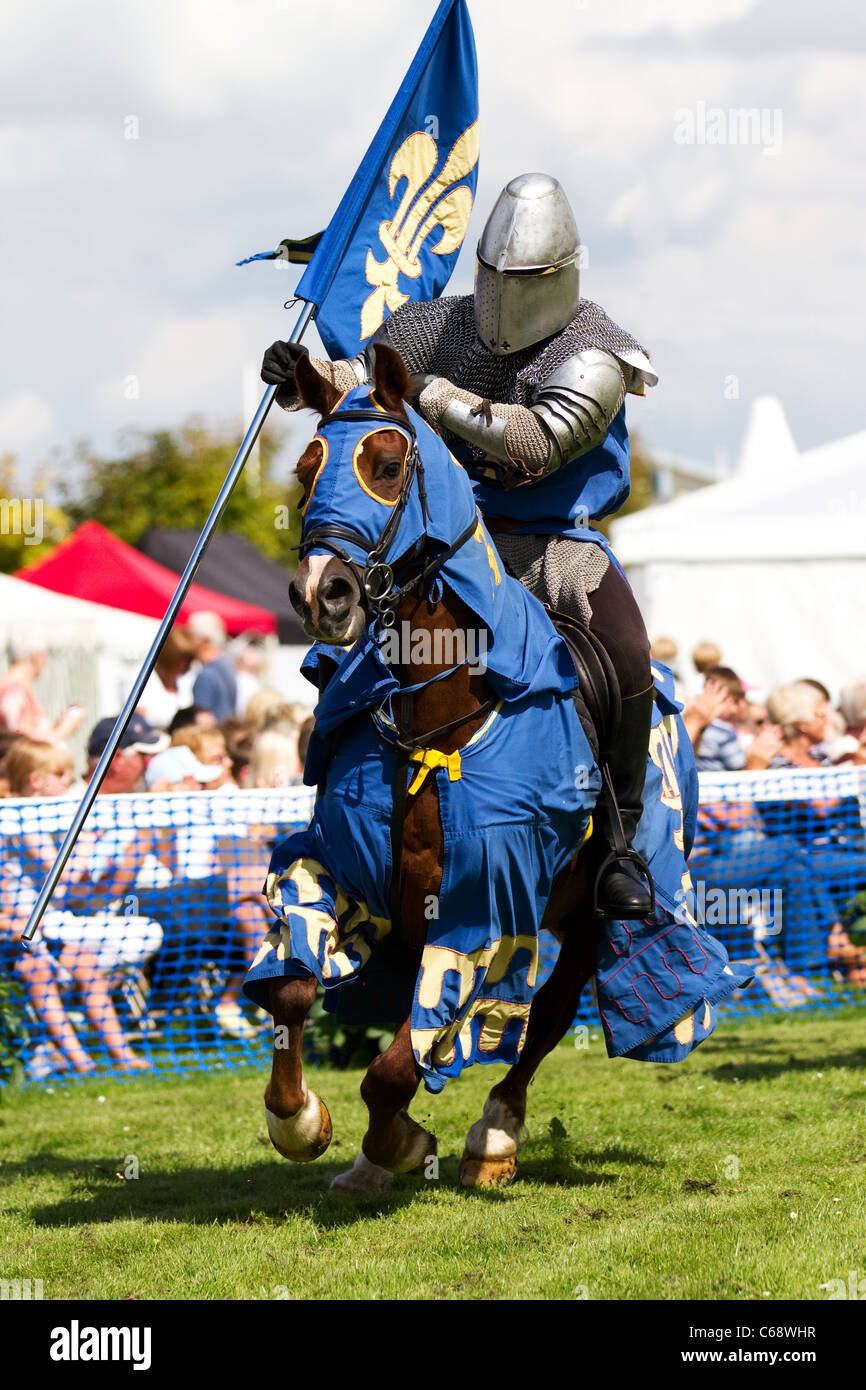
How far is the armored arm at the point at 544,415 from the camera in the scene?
4.96 meters

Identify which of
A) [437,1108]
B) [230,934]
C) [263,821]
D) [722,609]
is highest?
[722,609]

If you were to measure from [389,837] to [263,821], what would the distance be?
427 centimetres

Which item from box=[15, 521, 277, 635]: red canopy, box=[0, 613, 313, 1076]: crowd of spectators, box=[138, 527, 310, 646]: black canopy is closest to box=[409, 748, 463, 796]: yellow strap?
box=[0, 613, 313, 1076]: crowd of spectators

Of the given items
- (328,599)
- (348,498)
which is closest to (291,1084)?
(328,599)

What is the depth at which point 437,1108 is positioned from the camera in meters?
7.44

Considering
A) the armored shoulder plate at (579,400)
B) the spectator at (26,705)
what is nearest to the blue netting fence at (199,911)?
the spectator at (26,705)

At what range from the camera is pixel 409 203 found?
6141mm

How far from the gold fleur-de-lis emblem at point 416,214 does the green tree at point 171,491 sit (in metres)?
28.4

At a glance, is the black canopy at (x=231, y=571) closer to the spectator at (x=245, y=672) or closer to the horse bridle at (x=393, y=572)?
the spectator at (x=245, y=672)

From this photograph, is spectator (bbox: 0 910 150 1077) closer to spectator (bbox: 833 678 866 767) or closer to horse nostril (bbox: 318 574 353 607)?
horse nostril (bbox: 318 574 353 607)

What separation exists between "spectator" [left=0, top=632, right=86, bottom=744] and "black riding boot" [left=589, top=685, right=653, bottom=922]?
5715mm

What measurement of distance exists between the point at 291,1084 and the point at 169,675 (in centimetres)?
796

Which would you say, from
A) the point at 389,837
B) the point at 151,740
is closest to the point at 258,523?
the point at 151,740
